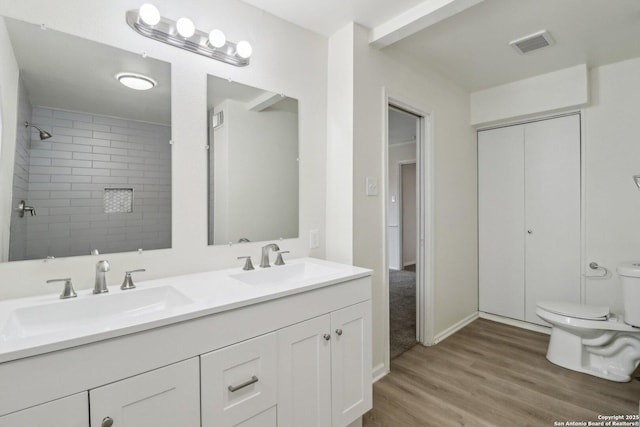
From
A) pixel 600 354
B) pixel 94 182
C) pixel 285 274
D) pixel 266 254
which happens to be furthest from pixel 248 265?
pixel 600 354

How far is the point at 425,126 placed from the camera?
2656 mm

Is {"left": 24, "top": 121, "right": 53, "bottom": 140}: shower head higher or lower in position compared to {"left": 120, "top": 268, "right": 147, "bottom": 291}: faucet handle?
higher

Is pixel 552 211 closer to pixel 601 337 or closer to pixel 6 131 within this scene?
pixel 601 337

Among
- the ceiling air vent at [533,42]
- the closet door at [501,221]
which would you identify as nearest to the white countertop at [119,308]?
the ceiling air vent at [533,42]

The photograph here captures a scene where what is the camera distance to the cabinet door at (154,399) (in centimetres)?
85

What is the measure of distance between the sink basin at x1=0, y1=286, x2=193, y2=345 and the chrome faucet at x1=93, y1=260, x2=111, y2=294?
35 mm

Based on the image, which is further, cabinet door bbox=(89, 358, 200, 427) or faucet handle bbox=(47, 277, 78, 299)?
faucet handle bbox=(47, 277, 78, 299)

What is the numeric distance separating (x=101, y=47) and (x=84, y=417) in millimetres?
1416

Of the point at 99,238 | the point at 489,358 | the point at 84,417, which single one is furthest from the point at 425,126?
the point at 84,417

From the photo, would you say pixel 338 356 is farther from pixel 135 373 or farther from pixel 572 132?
pixel 572 132

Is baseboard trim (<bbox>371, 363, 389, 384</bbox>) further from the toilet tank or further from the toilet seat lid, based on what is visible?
the toilet tank

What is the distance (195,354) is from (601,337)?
2.79 m

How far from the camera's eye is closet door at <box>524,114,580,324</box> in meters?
2.78

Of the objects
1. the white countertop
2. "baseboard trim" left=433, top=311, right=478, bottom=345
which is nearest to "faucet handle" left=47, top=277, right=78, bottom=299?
the white countertop
